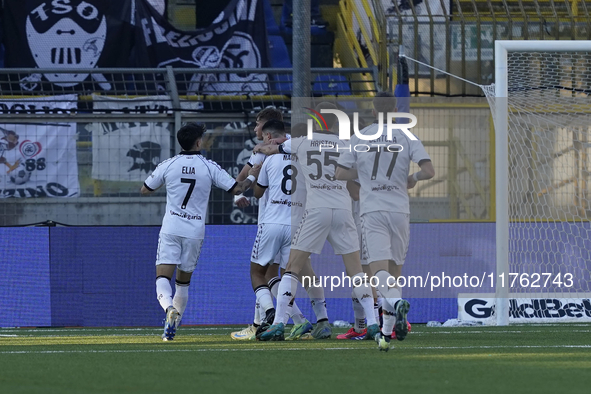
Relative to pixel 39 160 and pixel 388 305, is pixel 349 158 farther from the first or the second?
pixel 39 160

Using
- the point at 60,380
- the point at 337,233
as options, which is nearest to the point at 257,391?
the point at 60,380

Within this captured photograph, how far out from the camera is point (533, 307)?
10.5 metres

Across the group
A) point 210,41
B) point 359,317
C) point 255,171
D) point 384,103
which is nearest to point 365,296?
point 359,317

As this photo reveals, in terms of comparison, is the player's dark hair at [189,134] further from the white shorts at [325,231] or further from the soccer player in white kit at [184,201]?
the white shorts at [325,231]

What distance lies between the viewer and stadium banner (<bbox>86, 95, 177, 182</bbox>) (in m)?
11.8

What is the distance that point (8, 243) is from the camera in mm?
10898

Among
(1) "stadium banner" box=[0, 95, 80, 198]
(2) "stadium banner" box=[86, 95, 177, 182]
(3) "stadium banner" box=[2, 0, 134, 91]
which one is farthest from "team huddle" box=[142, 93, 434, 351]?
(3) "stadium banner" box=[2, 0, 134, 91]

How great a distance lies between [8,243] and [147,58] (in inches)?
205

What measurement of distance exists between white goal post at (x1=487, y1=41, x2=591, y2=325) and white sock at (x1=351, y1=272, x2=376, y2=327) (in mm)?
3013

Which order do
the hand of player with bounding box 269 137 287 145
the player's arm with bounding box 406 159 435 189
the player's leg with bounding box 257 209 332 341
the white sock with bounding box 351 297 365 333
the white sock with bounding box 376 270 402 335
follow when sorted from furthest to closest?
the hand of player with bounding box 269 137 287 145 < the white sock with bounding box 351 297 365 333 < the player's leg with bounding box 257 209 332 341 < the player's arm with bounding box 406 159 435 189 < the white sock with bounding box 376 270 402 335

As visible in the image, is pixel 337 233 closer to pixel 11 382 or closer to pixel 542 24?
pixel 11 382

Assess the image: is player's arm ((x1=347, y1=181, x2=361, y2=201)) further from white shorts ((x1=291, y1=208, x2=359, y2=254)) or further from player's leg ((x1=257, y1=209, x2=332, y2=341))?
player's leg ((x1=257, y1=209, x2=332, y2=341))

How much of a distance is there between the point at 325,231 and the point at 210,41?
28.6 feet

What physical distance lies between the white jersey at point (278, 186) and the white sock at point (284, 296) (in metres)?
0.72
